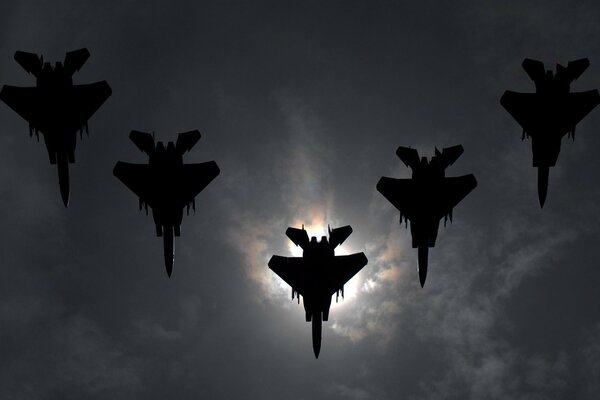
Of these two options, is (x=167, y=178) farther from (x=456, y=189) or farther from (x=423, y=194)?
(x=456, y=189)

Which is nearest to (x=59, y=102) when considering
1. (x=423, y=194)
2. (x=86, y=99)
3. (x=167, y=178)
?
(x=86, y=99)

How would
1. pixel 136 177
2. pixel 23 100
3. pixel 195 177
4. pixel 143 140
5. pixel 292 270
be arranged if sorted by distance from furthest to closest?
pixel 292 270 → pixel 195 177 → pixel 136 177 → pixel 23 100 → pixel 143 140

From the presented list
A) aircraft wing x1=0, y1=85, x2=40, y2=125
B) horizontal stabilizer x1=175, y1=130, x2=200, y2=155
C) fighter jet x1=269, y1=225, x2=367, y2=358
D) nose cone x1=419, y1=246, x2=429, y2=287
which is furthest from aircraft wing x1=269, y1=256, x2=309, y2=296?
aircraft wing x1=0, y1=85, x2=40, y2=125

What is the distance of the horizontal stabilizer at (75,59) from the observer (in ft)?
192

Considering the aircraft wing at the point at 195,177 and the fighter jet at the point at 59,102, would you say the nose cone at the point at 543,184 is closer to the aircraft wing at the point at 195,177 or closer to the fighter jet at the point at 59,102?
the aircraft wing at the point at 195,177

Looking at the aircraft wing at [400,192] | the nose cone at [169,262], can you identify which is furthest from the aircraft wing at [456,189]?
the nose cone at [169,262]

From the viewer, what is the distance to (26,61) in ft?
190

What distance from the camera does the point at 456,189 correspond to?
61031 mm

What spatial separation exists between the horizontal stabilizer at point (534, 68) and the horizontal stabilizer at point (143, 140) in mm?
25443

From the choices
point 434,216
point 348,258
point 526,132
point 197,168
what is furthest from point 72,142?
point 526,132

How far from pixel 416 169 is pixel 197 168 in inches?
604

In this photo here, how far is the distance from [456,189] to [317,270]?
1131cm

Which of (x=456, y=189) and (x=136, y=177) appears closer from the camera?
(x=136, y=177)

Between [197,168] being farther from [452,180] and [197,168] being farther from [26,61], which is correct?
[452,180]
